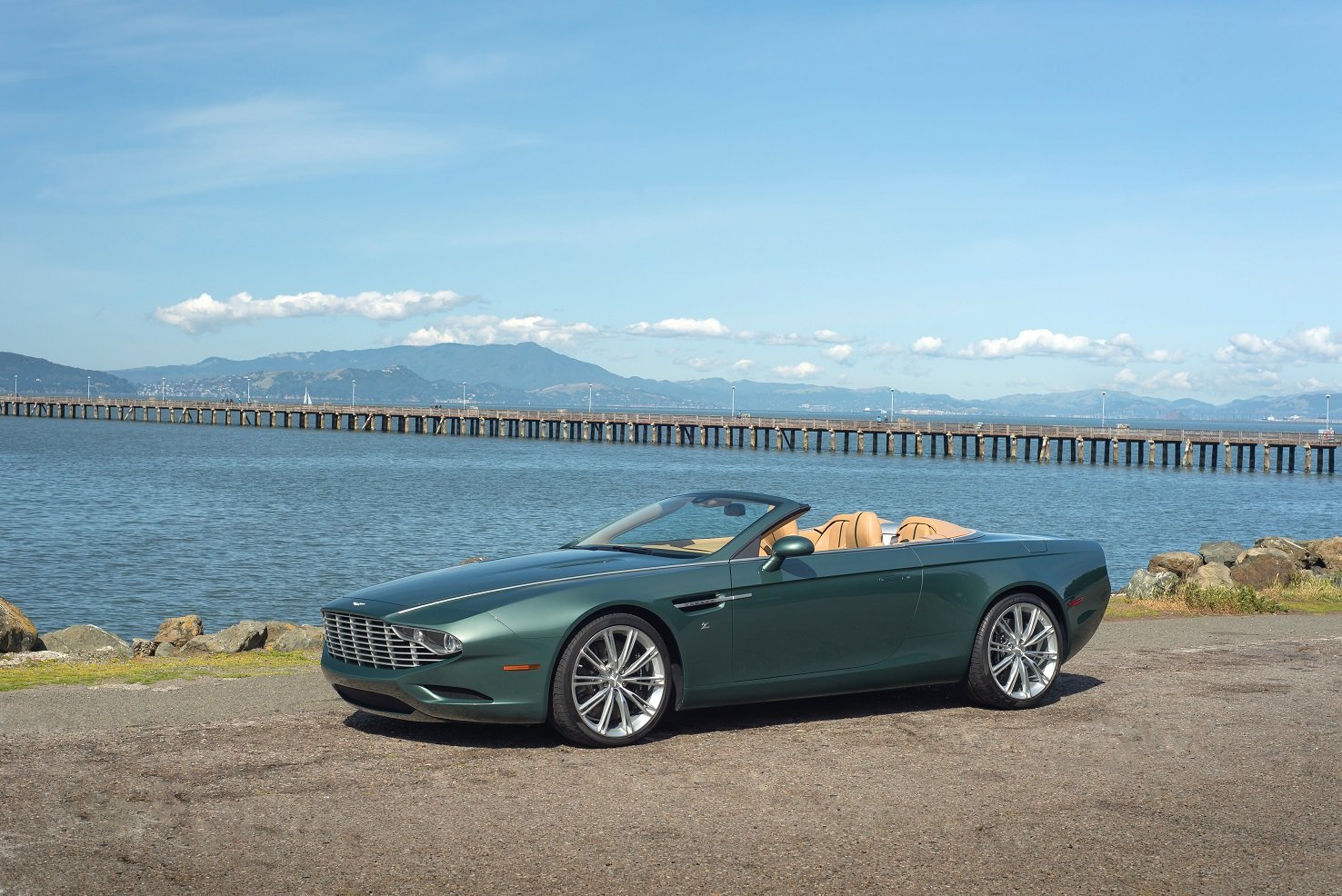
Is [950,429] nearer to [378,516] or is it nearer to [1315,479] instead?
[1315,479]

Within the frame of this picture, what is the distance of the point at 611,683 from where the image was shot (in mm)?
7414

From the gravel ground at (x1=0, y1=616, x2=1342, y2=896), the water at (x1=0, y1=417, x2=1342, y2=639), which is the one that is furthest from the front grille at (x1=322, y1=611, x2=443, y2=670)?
the water at (x1=0, y1=417, x2=1342, y2=639)

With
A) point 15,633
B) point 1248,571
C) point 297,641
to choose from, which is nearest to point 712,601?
point 297,641

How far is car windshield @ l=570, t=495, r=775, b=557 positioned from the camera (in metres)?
8.18

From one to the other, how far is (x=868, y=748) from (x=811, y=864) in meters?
2.20

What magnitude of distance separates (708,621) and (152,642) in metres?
13.3

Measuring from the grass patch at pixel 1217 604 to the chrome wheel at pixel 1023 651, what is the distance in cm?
592

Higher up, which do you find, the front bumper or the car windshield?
the car windshield

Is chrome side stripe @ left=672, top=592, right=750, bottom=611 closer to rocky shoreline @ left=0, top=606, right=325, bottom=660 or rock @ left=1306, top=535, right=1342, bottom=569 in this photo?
rocky shoreline @ left=0, top=606, right=325, bottom=660

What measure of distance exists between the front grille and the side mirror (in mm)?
1990

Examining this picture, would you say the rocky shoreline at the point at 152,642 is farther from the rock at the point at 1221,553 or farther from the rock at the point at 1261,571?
the rock at the point at 1221,553

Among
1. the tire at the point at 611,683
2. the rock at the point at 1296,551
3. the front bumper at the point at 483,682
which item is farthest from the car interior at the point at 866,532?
the rock at the point at 1296,551

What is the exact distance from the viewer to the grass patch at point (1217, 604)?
15029mm

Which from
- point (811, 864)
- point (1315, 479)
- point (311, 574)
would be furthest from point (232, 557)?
point (1315, 479)
